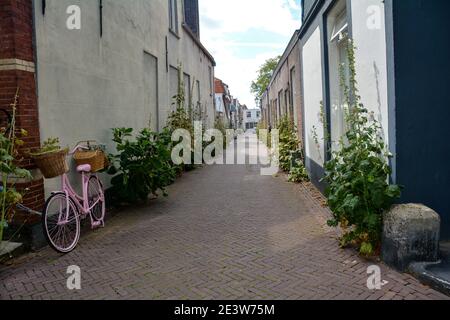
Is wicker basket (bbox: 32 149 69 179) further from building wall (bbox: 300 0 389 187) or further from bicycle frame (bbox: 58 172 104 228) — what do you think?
building wall (bbox: 300 0 389 187)

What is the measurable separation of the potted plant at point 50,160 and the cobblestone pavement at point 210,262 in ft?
3.25

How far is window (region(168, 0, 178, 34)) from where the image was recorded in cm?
1388

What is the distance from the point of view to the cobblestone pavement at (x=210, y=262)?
12.3 ft

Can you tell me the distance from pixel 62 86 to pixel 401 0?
4570 millimetres

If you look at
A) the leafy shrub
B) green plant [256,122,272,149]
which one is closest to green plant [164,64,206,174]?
green plant [256,122,272,149]

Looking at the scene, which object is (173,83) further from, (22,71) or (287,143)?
(22,71)

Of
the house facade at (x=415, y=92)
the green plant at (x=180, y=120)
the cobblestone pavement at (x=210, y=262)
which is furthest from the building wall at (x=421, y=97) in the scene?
the green plant at (x=180, y=120)

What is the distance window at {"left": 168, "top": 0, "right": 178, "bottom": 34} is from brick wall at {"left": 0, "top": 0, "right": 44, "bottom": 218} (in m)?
8.87

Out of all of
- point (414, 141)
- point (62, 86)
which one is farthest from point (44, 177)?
point (414, 141)

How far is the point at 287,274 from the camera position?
13.5 ft

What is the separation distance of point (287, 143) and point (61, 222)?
8091 mm

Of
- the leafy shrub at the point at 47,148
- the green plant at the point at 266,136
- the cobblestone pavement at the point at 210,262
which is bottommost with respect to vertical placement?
A: the cobblestone pavement at the point at 210,262

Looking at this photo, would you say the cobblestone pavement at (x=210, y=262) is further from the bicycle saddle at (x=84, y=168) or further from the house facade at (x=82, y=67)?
the house facade at (x=82, y=67)
